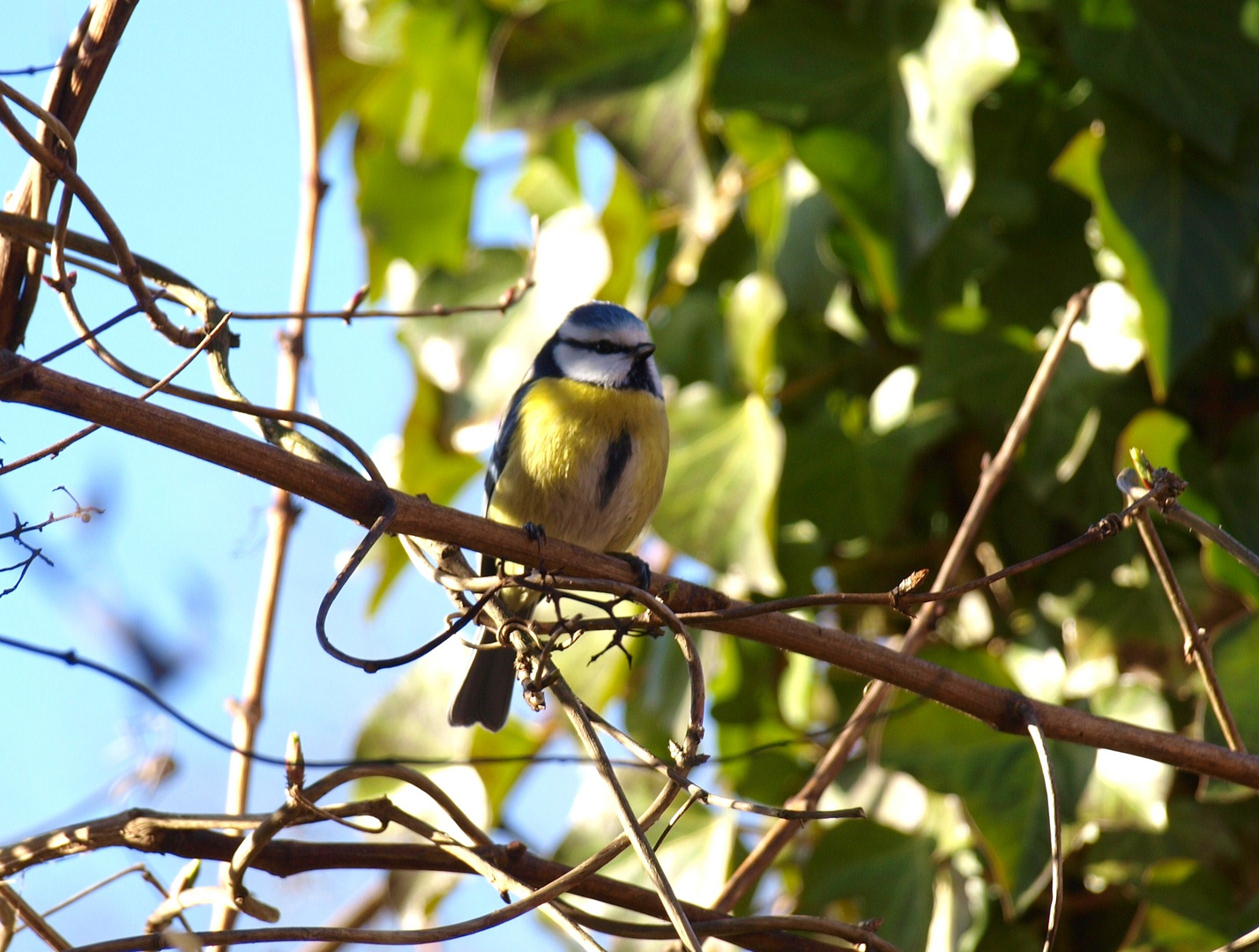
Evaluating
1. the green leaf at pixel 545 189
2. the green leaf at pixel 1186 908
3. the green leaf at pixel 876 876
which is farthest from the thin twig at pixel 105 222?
the green leaf at pixel 1186 908

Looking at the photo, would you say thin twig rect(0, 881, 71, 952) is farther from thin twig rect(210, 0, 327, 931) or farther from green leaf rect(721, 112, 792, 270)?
green leaf rect(721, 112, 792, 270)

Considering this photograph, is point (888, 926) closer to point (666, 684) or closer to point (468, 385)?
point (666, 684)

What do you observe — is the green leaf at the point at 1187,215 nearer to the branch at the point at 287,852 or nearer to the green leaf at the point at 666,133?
the green leaf at the point at 666,133

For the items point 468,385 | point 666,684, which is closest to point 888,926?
point 666,684

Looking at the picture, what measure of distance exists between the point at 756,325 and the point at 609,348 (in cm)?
27

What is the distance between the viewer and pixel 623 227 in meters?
1.85

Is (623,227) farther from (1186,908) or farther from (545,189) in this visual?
(1186,908)

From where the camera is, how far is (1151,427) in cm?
150

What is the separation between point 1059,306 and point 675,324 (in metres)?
0.60

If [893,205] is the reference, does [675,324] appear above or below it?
above

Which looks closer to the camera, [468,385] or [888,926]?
[888,926]

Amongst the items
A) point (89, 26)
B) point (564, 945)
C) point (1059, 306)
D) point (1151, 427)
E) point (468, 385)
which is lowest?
point (564, 945)

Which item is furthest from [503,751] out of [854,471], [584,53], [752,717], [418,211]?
[584,53]

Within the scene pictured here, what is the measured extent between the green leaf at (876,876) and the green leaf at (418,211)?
1120mm
